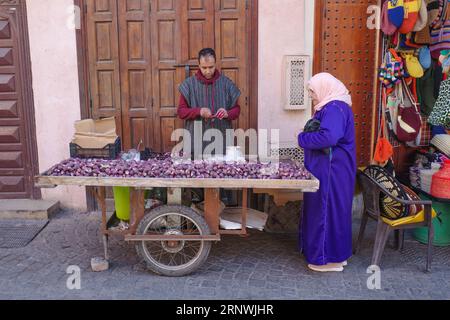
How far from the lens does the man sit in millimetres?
4504

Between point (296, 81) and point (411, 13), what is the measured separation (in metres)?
1.36

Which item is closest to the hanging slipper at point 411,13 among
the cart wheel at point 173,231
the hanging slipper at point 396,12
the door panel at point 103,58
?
the hanging slipper at point 396,12

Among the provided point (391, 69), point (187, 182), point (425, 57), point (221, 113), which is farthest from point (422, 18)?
point (187, 182)

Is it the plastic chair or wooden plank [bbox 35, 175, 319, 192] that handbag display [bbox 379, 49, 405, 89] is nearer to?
the plastic chair

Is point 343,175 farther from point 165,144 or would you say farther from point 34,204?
point 34,204

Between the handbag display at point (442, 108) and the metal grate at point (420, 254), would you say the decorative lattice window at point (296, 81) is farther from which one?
the metal grate at point (420, 254)

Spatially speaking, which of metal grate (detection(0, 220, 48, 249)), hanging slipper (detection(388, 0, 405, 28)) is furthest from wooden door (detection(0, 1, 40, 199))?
hanging slipper (detection(388, 0, 405, 28))

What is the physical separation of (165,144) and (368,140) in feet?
7.91

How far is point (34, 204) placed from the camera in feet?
18.2

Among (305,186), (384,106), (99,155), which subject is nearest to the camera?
(305,186)

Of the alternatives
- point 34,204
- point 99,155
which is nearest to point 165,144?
point 99,155

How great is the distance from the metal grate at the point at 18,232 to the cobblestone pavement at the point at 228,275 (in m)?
0.11

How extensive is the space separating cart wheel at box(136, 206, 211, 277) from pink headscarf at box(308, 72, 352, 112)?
1.45 metres

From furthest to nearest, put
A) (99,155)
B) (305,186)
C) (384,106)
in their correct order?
(384,106) < (99,155) < (305,186)
